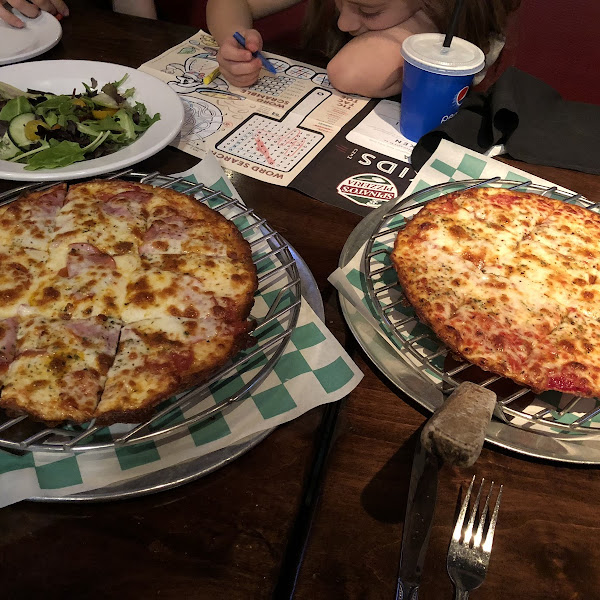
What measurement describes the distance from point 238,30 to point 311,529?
3.00m

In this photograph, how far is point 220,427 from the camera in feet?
4.62

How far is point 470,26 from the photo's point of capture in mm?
3092

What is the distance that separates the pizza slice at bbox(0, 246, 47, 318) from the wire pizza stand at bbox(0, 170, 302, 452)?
32 cm

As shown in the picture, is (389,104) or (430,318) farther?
(389,104)

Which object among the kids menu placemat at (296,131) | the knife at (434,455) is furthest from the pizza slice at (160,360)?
the kids menu placemat at (296,131)

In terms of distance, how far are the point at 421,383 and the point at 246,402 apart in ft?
1.72

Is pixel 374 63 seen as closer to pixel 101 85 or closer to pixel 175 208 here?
pixel 101 85

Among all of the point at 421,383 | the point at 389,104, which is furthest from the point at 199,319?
the point at 389,104

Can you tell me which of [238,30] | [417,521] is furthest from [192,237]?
[238,30]

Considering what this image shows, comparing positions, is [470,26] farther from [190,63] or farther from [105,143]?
[105,143]

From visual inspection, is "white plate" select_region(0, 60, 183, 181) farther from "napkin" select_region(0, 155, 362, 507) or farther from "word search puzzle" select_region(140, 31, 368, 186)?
"napkin" select_region(0, 155, 362, 507)

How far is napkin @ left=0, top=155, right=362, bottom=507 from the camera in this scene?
4.20 feet

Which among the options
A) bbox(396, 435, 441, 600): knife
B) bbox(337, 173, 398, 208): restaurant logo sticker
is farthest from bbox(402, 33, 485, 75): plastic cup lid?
bbox(396, 435, 441, 600): knife

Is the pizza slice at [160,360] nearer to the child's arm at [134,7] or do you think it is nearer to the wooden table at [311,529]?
the wooden table at [311,529]
